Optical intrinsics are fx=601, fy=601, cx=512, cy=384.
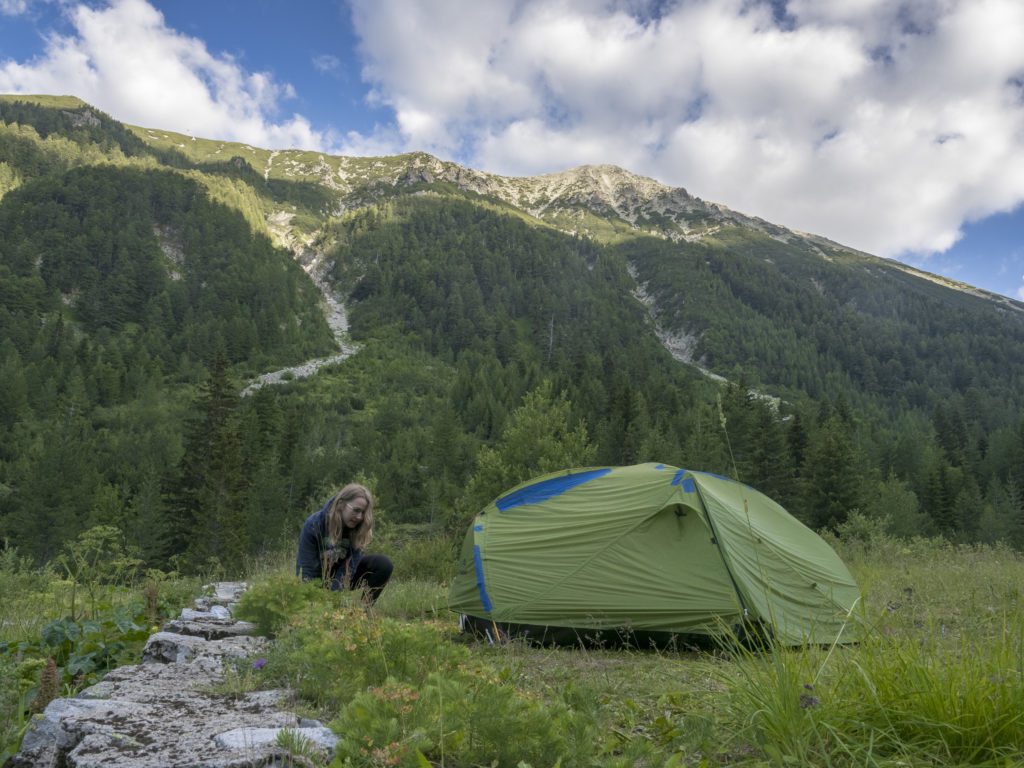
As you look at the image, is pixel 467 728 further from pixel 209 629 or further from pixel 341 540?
pixel 341 540

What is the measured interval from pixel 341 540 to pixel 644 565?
3.04 m

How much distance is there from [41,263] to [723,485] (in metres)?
148

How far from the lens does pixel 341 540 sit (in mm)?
5973

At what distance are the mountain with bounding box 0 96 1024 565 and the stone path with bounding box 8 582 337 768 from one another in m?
2.09

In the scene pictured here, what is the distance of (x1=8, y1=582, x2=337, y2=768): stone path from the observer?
6.54 ft

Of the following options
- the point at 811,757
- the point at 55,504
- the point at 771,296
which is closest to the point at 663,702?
the point at 811,757

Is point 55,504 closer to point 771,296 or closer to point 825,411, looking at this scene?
point 825,411

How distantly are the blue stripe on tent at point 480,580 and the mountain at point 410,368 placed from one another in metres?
3.05

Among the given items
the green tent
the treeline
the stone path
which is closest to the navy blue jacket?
the green tent

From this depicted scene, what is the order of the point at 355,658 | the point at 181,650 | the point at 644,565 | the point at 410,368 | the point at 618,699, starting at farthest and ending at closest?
the point at 410,368, the point at 644,565, the point at 181,650, the point at 618,699, the point at 355,658

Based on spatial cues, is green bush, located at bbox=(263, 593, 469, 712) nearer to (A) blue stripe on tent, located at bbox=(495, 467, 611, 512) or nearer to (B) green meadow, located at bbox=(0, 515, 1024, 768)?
(B) green meadow, located at bbox=(0, 515, 1024, 768)

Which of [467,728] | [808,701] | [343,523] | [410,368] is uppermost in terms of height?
[410,368]

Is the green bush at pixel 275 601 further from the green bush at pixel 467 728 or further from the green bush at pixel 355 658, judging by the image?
the green bush at pixel 467 728

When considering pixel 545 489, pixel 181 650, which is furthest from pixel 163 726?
pixel 545 489
